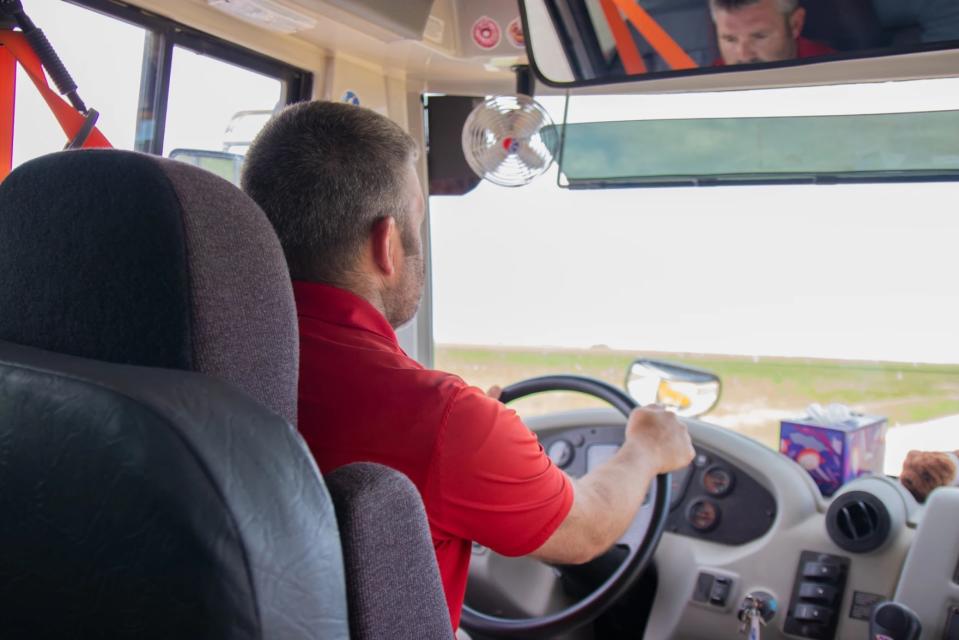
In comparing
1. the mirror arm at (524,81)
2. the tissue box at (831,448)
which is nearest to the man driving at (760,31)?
the tissue box at (831,448)

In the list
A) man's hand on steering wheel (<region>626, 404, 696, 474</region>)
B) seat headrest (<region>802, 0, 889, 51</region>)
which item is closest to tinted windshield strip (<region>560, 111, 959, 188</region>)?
seat headrest (<region>802, 0, 889, 51</region>)

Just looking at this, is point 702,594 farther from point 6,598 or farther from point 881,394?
point 6,598

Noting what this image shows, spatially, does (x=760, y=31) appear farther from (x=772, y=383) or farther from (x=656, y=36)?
(x=772, y=383)

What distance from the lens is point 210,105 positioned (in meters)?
2.84

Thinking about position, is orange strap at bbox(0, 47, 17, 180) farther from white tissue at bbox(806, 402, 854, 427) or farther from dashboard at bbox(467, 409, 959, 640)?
white tissue at bbox(806, 402, 854, 427)

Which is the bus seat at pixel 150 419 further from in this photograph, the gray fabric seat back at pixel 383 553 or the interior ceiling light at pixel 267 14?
the interior ceiling light at pixel 267 14

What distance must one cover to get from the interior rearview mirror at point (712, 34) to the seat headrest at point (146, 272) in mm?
1291

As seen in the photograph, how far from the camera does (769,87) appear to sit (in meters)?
2.85

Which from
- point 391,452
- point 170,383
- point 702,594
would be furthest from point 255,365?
point 702,594

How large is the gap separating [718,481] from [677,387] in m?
0.25

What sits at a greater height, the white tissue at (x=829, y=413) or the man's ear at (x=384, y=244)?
the man's ear at (x=384, y=244)

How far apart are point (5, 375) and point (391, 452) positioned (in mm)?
539

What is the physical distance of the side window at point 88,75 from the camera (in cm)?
238

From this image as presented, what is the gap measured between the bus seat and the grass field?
0.82m
